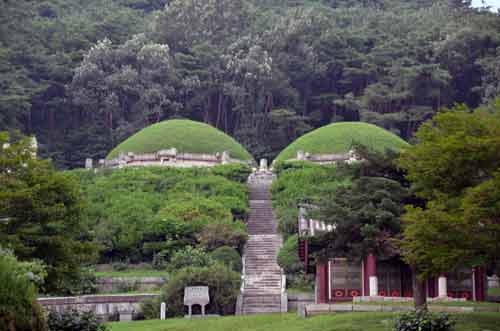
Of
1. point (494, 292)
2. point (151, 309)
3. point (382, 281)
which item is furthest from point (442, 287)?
point (151, 309)

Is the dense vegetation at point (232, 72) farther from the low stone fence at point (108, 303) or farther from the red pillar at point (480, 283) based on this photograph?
the red pillar at point (480, 283)

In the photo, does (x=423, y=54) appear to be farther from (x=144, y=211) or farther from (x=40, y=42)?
(x=144, y=211)

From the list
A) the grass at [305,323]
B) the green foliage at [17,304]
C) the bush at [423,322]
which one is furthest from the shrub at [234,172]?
the green foliage at [17,304]

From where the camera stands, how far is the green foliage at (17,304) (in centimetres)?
1349

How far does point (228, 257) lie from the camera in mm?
38906

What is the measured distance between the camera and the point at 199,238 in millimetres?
40688

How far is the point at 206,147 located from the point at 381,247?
1304 inches

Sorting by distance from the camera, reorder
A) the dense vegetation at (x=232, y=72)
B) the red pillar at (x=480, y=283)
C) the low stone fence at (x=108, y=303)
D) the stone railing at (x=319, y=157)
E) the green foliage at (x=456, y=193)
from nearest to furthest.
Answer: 1. the green foliage at (x=456, y=193)
2. the red pillar at (x=480, y=283)
3. the low stone fence at (x=108, y=303)
4. the stone railing at (x=319, y=157)
5. the dense vegetation at (x=232, y=72)

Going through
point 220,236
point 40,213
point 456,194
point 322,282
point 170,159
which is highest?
point 170,159

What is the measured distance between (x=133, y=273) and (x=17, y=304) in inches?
981

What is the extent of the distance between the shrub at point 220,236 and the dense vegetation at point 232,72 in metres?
28.8

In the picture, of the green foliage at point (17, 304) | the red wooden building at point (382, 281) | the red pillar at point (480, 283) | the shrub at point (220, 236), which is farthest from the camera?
the shrub at point (220, 236)

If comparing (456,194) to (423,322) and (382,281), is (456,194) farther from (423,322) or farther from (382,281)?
(382,281)

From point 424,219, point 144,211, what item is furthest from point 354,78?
point 424,219
